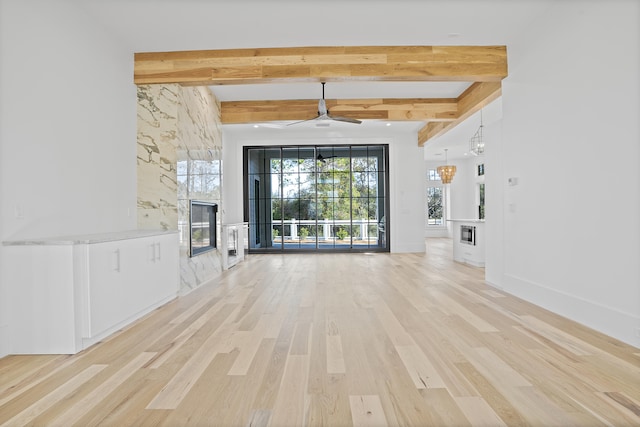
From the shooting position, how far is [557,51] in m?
3.36

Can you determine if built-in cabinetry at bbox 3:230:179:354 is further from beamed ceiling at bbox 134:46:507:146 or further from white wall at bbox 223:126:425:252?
white wall at bbox 223:126:425:252

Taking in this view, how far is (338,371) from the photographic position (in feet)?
7.06

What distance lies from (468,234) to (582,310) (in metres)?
3.63

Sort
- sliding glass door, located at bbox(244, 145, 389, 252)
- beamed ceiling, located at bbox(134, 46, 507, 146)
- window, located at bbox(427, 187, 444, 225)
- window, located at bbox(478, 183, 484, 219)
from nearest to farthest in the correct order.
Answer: beamed ceiling, located at bbox(134, 46, 507, 146) → sliding glass door, located at bbox(244, 145, 389, 252) → window, located at bbox(478, 183, 484, 219) → window, located at bbox(427, 187, 444, 225)

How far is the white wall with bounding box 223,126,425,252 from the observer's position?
831 cm

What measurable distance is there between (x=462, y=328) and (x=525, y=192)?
Answer: 181 centimetres

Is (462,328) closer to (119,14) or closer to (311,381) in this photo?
(311,381)

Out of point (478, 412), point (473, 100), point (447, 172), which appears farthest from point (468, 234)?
point (478, 412)

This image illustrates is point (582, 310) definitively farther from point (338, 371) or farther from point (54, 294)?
point (54, 294)

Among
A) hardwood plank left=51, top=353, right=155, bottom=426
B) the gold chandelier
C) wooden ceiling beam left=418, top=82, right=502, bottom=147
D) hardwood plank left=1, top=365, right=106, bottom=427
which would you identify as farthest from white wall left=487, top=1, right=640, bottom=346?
the gold chandelier

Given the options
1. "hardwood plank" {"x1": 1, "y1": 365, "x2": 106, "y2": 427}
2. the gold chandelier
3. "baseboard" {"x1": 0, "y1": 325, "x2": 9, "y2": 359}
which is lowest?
"hardwood plank" {"x1": 1, "y1": 365, "x2": 106, "y2": 427}

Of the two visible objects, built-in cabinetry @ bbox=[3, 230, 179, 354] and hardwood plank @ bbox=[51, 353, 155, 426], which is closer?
hardwood plank @ bbox=[51, 353, 155, 426]

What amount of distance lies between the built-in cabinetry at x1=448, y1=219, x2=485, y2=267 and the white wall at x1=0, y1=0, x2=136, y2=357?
17.1ft

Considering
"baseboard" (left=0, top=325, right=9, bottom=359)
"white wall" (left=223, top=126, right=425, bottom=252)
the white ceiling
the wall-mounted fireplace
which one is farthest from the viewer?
"white wall" (left=223, top=126, right=425, bottom=252)
